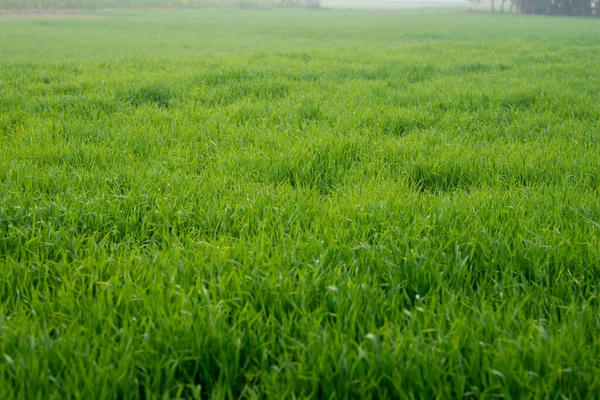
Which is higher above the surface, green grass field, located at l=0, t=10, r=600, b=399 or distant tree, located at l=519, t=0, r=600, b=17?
distant tree, located at l=519, t=0, r=600, b=17

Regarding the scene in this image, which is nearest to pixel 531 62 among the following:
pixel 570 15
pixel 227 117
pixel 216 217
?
pixel 227 117

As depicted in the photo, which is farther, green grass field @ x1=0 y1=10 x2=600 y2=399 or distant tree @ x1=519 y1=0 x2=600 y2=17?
distant tree @ x1=519 y1=0 x2=600 y2=17

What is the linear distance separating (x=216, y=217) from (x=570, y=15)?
7695 centimetres

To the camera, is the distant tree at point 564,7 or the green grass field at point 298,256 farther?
the distant tree at point 564,7

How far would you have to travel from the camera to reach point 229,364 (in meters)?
1.70

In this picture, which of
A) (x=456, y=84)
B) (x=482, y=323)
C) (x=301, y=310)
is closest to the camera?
(x=482, y=323)

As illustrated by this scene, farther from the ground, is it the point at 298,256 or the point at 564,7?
the point at 564,7

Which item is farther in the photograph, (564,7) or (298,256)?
(564,7)

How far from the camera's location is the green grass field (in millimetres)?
1632

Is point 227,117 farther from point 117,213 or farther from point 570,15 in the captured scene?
point 570,15

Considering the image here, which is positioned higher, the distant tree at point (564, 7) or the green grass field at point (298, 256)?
the distant tree at point (564, 7)

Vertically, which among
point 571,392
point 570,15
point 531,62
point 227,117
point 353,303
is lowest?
point 571,392

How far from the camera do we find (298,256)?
2414 mm

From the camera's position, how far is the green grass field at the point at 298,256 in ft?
5.35
